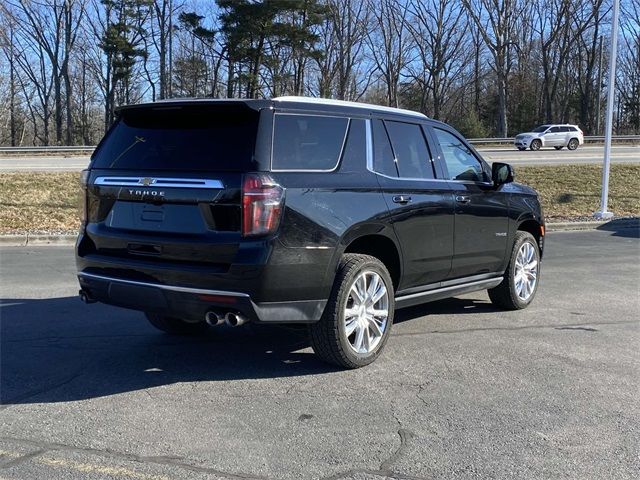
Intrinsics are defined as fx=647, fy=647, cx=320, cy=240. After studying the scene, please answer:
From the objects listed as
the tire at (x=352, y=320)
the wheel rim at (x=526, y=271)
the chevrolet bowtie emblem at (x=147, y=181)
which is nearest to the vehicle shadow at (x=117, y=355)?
the tire at (x=352, y=320)

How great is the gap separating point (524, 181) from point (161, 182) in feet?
60.7

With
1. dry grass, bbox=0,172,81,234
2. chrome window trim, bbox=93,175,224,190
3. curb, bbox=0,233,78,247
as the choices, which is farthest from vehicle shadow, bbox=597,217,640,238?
chrome window trim, bbox=93,175,224,190

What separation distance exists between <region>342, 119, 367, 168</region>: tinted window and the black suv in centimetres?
1

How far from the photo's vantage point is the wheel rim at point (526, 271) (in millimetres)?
6996

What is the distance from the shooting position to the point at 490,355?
539 centimetres

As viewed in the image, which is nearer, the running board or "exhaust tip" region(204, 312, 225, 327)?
"exhaust tip" region(204, 312, 225, 327)

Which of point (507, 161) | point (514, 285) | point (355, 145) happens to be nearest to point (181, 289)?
point (355, 145)

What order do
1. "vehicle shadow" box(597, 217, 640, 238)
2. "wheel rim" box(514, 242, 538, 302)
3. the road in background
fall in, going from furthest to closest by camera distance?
the road in background → "vehicle shadow" box(597, 217, 640, 238) → "wheel rim" box(514, 242, 538, 302)

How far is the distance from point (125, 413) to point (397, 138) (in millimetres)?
3069

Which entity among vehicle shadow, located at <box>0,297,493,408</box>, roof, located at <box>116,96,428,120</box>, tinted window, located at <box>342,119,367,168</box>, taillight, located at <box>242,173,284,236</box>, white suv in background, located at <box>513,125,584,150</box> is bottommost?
vehicle shadow, located at <box>0,297,493,408</box>

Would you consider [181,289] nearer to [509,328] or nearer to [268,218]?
[268,218]

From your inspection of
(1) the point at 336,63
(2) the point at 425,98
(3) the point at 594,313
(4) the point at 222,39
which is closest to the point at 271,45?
(4) the point at 222,39

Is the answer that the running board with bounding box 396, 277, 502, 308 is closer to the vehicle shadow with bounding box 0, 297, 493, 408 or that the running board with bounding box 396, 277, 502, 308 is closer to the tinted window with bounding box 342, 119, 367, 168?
the vehicle shadow with bounding box 0, 297, 493, 408

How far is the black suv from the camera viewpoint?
427 cm
